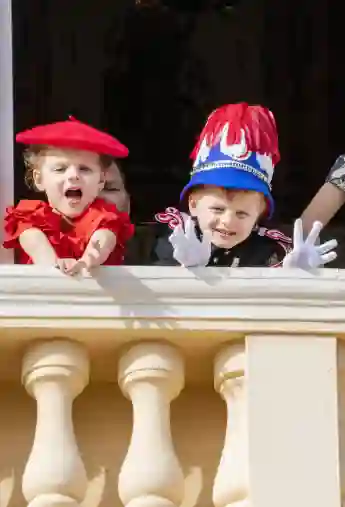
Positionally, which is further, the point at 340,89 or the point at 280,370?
the point at 340,89

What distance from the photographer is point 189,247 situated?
8.91ft

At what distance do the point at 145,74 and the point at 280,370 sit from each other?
1202mm

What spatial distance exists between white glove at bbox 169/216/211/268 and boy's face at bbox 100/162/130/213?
17.0 inches

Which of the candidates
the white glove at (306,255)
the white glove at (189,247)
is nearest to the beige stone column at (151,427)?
the white glove at (189,247)

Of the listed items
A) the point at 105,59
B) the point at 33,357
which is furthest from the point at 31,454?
the point at 105,59

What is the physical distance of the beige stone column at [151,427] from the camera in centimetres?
262

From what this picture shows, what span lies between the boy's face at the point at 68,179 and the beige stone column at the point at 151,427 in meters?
0.35

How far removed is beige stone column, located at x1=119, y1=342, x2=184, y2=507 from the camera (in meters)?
2.62

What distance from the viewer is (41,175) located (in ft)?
9.62

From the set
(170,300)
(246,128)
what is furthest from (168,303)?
(246,128)

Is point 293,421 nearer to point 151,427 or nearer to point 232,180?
point 151,427

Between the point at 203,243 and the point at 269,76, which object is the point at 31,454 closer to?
the point at 203,243

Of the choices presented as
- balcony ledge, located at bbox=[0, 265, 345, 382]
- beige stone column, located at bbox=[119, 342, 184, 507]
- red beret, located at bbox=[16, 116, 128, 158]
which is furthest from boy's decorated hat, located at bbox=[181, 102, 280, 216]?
beige stone column, located at bbox=[119, 342, 184, 507]

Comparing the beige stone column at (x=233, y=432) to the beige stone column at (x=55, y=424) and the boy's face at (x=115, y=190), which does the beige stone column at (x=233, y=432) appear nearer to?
the beige stone column at (x=55, y=424)
